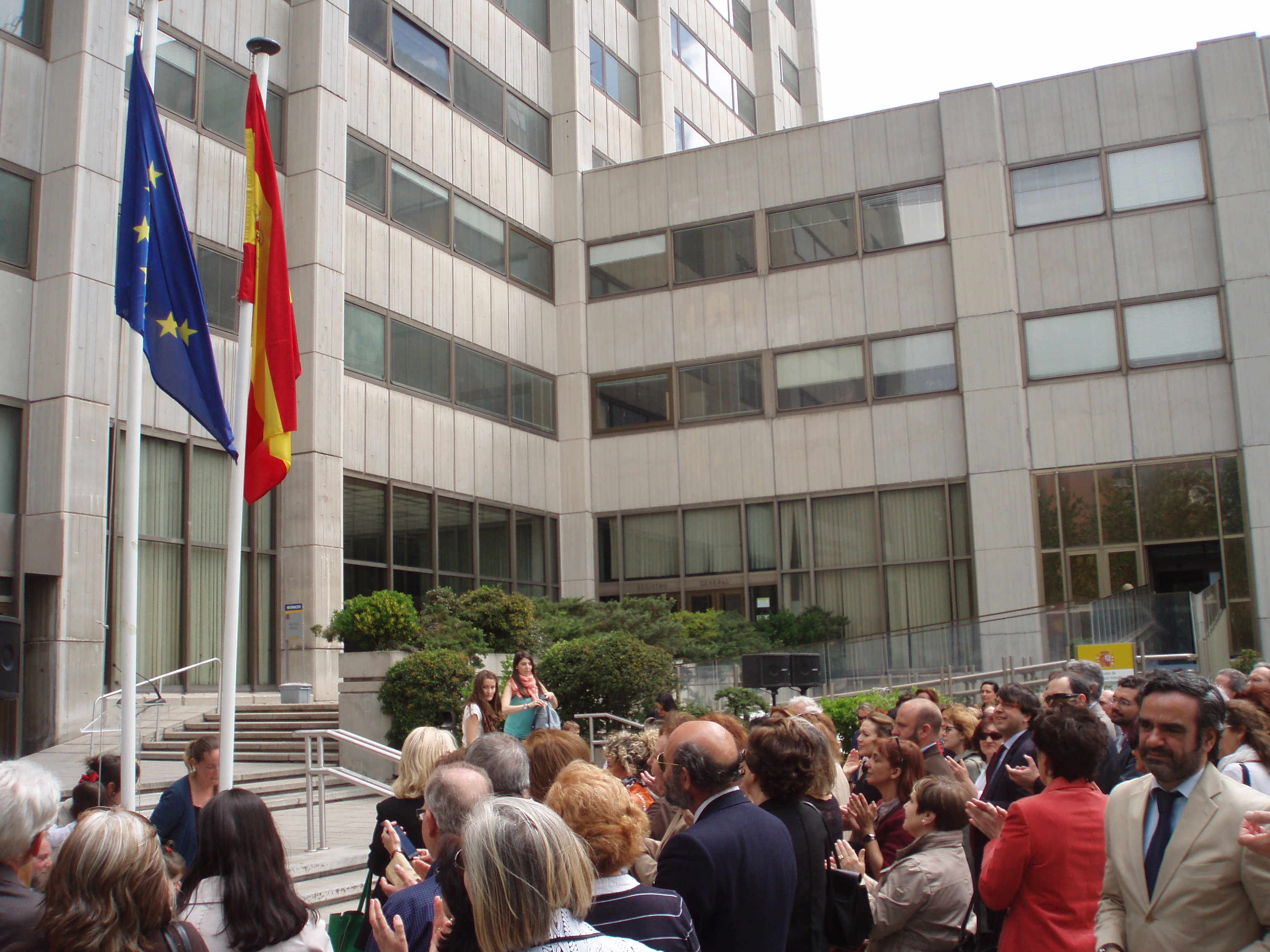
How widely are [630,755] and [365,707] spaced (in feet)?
Answer: 34.4

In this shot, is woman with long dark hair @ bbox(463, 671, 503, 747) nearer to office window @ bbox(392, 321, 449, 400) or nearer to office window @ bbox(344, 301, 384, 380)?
office window @ bbox(344, 301, 384, 380)

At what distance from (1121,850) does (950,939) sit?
1202 millimetres

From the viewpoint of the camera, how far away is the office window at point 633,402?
91.6 ft

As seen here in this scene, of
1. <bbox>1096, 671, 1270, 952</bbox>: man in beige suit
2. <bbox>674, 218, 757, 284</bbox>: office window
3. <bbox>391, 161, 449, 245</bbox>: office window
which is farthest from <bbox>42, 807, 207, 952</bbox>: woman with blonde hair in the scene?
<bbox>674, 218, 757, 284</bbox>: office window

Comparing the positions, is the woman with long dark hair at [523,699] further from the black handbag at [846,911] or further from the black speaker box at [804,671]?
the black handbag at [846,911]

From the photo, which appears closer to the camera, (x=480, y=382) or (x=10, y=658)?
(x=10, y=658)

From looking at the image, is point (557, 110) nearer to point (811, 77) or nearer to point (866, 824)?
point (811, 77)

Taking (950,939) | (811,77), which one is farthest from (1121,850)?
(811,77)

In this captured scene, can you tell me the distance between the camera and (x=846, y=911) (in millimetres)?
4719

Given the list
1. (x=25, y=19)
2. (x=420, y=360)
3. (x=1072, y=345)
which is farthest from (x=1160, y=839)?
(x=1072, y=345)

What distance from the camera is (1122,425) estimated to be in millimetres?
24156

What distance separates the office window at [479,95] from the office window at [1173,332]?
14.8m

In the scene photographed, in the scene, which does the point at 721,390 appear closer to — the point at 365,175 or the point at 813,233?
the point at 813,233

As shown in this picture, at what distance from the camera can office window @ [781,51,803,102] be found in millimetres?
40719
